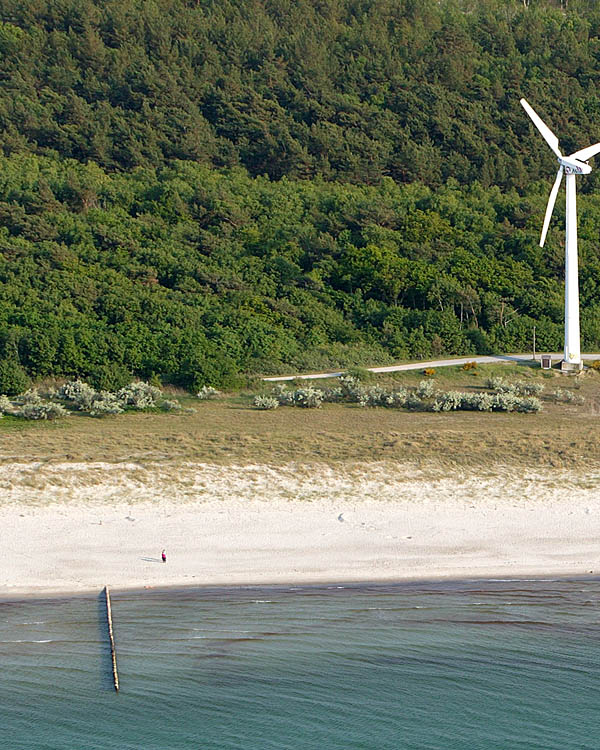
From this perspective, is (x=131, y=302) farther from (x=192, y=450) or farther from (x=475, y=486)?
(x=475, y=486)

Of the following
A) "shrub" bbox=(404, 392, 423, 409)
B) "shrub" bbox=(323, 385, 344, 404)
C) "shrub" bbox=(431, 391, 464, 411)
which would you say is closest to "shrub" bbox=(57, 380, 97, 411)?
"shrub" bbox=(323, 385, 344, 404)

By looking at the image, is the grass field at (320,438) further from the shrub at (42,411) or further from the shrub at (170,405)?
the shrub at (170,405)

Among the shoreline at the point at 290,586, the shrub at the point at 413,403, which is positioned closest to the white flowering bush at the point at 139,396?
the shrub at the point at 413,403

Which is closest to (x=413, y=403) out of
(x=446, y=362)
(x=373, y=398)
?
(x=373, y=398)

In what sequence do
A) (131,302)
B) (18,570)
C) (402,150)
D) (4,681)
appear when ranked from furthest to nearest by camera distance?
(402,150) < (131,302) < (18,570) < (4,681)

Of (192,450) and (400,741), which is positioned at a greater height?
(192,450)

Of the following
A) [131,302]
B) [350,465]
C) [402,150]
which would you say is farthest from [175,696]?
[402,150]

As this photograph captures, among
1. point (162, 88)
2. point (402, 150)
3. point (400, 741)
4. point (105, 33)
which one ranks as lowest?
point (400, 741)

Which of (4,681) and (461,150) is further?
(461,150)
